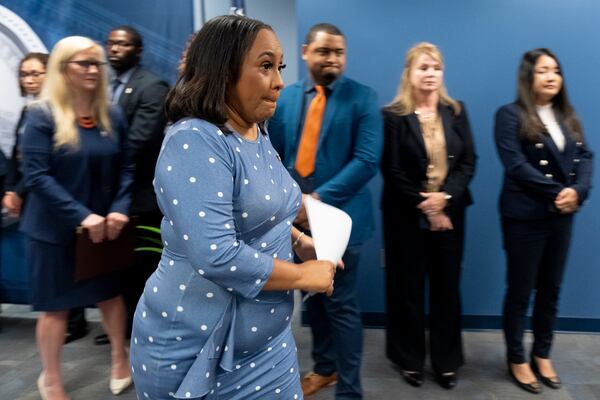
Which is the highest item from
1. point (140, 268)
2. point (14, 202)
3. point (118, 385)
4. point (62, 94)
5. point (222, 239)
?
point (62, 94)

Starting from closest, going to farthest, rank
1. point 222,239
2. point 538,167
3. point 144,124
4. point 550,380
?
point 222,239, point 538,167, point 550,380, point 144,124

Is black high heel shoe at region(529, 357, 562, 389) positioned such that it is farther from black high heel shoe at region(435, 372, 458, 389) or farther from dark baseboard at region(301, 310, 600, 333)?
dark baseboard at region(301, 310, 600, 333)

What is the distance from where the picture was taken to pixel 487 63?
348 cm

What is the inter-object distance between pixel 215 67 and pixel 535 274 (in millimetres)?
2275

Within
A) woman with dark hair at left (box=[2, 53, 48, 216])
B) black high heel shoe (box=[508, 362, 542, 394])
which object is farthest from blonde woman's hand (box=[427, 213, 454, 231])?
woman with dark hair at left (box=[2, 53, 48, 216])

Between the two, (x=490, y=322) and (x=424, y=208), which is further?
(x=490, y=322)

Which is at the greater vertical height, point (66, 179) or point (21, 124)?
point (21, 124)

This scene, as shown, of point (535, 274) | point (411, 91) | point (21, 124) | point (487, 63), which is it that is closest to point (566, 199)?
point (535, 274)

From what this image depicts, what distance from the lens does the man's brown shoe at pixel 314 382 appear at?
9.78ft

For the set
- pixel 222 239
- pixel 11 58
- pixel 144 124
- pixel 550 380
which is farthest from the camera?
pixel 11 58

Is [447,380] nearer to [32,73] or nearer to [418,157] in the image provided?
[418,157]

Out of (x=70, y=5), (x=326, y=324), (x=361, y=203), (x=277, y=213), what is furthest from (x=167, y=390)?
(x=70, y=5)

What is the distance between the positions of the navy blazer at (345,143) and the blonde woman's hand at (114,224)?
0.80m

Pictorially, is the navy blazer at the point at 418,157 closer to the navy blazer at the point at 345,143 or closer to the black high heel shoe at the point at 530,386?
the navy blazer at the point at 345,143
